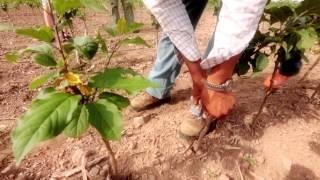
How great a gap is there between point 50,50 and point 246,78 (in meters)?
1.76

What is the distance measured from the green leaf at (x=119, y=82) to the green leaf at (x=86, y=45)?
11 cm

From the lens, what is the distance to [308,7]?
1.41 m

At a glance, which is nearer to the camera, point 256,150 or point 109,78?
point 109,78

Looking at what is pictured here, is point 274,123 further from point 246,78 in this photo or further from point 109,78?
point 109,78

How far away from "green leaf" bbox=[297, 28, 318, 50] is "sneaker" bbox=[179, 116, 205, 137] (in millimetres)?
593

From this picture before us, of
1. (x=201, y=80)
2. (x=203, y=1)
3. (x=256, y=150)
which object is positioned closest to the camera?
(x=201, y=80)

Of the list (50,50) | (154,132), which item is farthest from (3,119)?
(50,50)

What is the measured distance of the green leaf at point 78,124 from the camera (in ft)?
2.86

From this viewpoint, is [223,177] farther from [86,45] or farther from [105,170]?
[86,45]

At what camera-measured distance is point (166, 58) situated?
201 centimetres

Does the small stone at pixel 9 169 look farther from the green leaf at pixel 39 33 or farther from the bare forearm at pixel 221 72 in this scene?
the bare forearm at pixel 221 72

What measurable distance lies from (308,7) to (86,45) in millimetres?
951

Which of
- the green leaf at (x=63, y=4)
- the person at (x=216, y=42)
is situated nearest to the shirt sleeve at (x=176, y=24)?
the person at (x=216, y=42)

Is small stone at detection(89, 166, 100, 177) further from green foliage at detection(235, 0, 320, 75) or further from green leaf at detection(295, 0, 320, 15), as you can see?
green leaf at detection(295, 0, 320, 15)
